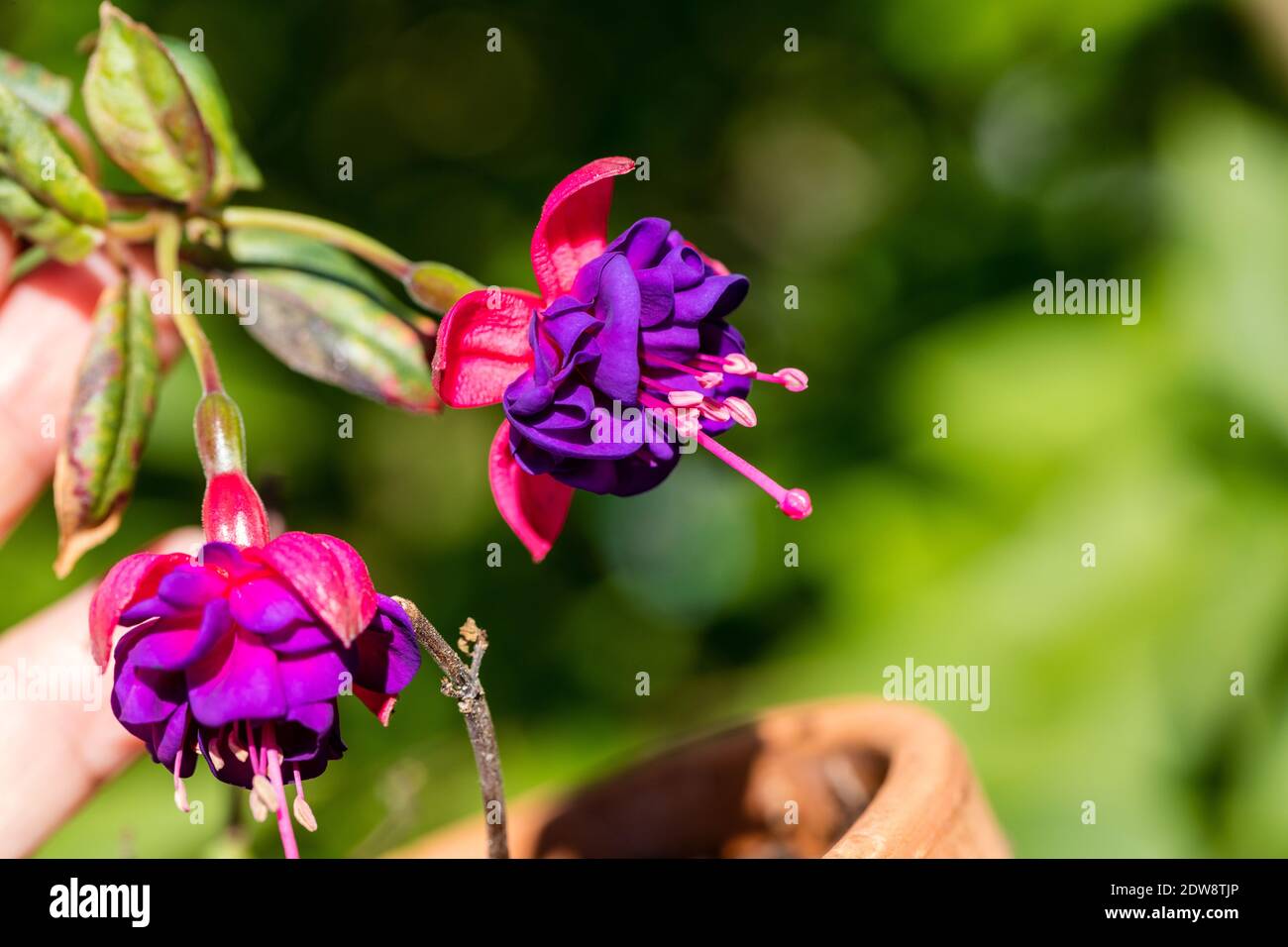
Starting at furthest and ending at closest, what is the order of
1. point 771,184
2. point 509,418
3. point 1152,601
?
point 771,184 → point 1152,601 → point 509,418

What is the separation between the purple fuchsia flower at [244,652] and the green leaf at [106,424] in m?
0.22

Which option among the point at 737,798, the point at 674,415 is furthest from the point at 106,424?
the point at 737,798

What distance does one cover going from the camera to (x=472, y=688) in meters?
0.68

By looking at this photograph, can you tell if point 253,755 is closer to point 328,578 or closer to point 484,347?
point 328,578

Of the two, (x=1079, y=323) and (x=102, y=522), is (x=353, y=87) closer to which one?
(x=102, y=522)

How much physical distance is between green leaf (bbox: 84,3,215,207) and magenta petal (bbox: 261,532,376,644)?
39 cm

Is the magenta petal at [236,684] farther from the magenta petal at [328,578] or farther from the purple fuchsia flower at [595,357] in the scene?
the purple fuchsia flower at [595,357]

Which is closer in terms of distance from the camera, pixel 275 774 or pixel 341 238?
pixel 275 774

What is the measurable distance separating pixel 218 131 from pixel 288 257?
114 mm

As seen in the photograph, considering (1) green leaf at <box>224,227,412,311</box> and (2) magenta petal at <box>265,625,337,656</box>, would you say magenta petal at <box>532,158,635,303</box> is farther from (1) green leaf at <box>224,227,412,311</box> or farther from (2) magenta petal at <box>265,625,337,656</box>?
(2) magenta petal at <box>265,625,337,656</box>

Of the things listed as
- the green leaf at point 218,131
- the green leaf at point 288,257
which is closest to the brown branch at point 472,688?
the green leaf at point 288,257

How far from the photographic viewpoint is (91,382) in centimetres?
83
